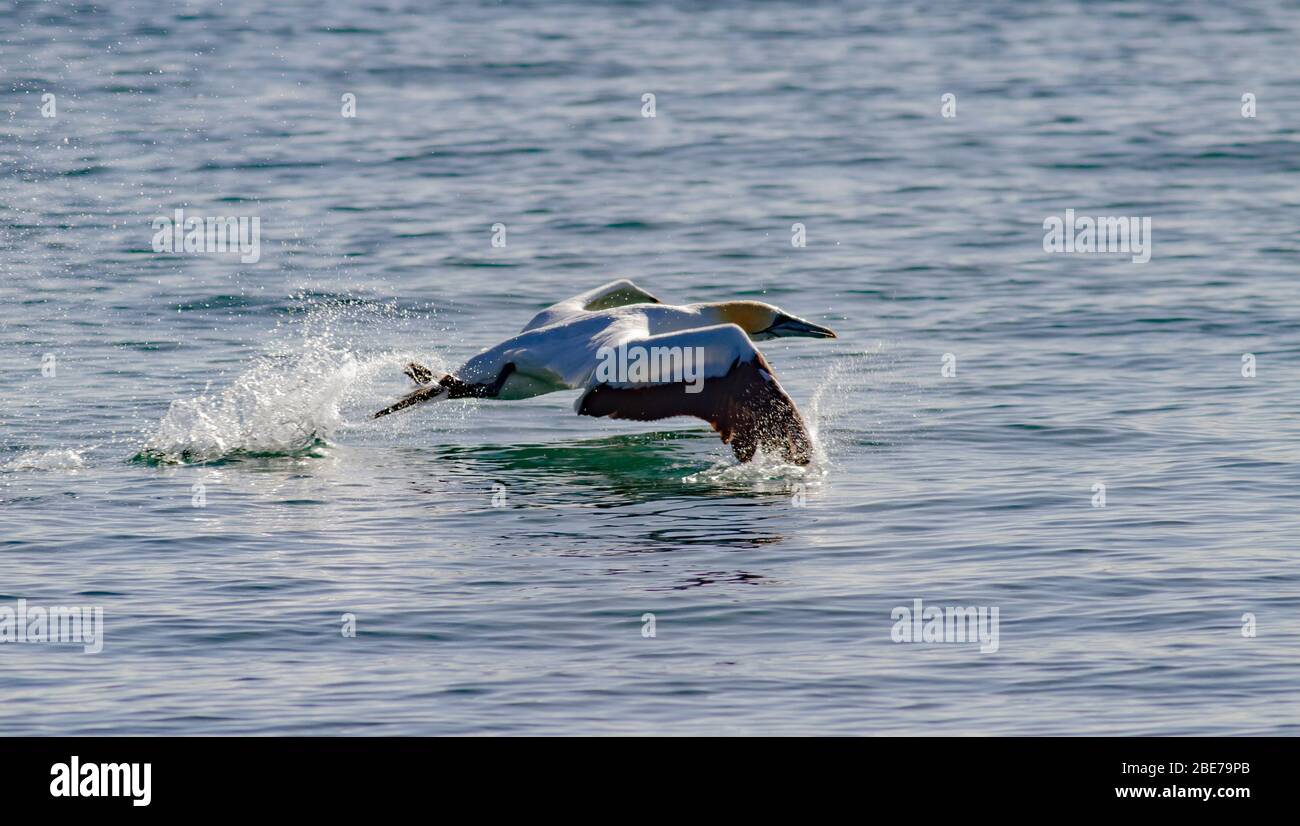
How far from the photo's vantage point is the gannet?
11.6 metres

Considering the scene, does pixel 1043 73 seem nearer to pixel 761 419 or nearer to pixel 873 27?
pixel 873 27

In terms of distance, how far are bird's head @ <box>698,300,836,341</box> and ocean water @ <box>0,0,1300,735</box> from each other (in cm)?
79

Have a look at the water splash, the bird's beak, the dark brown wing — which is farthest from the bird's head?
the water splash

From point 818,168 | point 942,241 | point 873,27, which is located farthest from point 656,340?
point 873,27

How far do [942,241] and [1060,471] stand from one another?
848 cm

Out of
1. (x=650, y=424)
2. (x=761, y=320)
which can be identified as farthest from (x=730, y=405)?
(x=650, y=424)

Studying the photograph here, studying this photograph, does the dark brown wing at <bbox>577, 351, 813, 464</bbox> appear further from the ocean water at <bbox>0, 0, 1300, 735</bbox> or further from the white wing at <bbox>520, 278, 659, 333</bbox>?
the white wing at <bbox>520, 278, 659, 333</bbox>

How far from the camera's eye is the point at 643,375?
11695mm

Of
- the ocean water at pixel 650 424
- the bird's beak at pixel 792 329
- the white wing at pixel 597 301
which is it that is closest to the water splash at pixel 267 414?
the ocean water at pixel 650 424

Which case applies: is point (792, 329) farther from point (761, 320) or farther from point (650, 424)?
point (650, 424)

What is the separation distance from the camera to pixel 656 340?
1171 centimetres

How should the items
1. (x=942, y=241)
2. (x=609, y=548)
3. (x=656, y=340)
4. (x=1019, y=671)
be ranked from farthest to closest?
(x=942, y=241)
(x=656, y=340)
(x=609, y=548)
(x=1019, y=671)

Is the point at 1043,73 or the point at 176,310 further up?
the point at 1043,73

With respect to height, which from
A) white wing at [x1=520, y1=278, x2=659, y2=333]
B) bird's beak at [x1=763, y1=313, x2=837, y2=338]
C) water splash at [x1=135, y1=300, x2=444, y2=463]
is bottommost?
water splash at [x1=135, y1=300, x2=444, y2=463]
